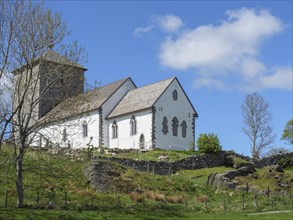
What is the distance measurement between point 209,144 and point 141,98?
443 inches

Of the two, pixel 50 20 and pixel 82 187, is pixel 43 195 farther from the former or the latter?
pixel 50 20

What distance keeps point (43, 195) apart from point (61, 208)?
285 centimetres

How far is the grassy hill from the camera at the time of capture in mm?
22672

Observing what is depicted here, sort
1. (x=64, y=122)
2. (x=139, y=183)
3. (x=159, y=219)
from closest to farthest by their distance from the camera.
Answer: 1. (x=159, y=219)
2. (x=64, y=122)
3. (x=139, y=183)

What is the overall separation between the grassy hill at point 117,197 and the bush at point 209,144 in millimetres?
8567

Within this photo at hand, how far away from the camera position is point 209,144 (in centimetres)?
4388

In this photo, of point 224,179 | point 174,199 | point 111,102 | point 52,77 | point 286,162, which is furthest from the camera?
point 111,102

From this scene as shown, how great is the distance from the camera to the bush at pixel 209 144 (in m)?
43.7

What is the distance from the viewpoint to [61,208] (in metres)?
22.6

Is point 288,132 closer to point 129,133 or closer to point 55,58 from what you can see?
point 129,133

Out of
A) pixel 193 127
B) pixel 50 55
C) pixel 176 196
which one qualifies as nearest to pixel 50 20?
pixel 50 55

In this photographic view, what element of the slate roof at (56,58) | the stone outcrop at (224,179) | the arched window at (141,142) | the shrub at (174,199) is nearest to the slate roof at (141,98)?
the arched window at (141,142)

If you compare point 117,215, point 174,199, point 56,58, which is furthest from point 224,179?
point 56,58

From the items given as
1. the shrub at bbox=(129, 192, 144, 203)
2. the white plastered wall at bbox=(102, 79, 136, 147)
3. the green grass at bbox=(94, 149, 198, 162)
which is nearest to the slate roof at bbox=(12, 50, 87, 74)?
the shrub at bbox=(129, 192, 144, 203)
